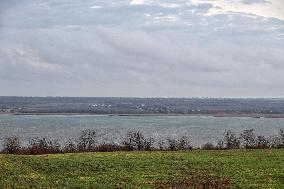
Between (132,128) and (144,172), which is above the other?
(144,172)

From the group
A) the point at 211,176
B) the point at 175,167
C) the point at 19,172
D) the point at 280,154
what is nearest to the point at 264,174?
the point at 211,176

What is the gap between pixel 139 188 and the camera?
97.3 ft

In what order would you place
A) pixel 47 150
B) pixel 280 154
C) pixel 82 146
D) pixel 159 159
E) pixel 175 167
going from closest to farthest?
pixel 175 167 < pixel 159 159 < pixel 280 154 < pixel 47 150 < pixel 82 146

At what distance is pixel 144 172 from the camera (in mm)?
36125

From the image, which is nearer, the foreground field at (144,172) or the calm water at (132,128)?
the foreground field at (144,172)

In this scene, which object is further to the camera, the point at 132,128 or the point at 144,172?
the point at 132,128

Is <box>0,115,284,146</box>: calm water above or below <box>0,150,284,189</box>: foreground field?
below

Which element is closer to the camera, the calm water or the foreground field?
the foreground field

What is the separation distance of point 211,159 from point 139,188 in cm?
1609

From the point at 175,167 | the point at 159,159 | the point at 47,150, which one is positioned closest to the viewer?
the point at 175,167

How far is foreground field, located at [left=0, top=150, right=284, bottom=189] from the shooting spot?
30.7 meters

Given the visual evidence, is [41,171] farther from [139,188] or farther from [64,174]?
[139,188]

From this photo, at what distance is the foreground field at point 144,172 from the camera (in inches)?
1209

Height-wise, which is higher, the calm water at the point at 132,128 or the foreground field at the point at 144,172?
the foreground field at the point at 144,172
